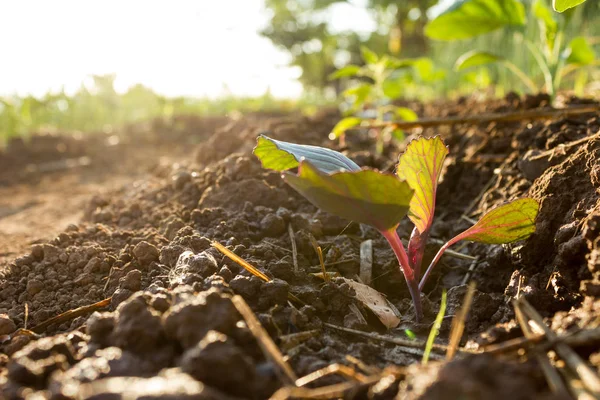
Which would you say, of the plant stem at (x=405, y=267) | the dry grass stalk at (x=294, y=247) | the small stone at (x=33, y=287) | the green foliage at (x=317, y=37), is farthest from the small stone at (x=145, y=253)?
the green foliage at (x=317, y=37)

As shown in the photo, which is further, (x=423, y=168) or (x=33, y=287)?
(x=33, y=287)

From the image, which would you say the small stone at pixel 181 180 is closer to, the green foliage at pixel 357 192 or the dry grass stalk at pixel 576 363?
the green foliage at pixel 357 192

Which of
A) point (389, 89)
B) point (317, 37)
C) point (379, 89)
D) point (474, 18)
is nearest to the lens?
point (474, 18)

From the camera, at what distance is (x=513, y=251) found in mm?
1440

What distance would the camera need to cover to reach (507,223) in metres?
1.24

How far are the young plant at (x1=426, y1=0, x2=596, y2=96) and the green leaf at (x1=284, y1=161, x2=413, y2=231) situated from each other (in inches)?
75.5

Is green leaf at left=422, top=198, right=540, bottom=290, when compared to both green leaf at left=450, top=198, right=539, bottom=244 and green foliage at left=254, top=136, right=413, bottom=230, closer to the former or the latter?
green leaf at left=450, top=198, right=539, bottom=244

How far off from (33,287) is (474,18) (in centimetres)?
265

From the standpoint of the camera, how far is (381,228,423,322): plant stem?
3.94 ft

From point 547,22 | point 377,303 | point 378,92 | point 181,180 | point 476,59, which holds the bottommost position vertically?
point 377,303

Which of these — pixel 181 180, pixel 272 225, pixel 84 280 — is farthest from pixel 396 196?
pixel 181 180

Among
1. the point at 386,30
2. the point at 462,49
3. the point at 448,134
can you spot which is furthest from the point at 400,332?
the point at 386,30

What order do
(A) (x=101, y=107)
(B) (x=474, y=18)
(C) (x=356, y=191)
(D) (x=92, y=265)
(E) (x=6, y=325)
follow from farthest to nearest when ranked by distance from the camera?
(A) (x=101, y=107) < (B) (x=474, y=18) < (D) (x=92, y=265) < (E) (x=6, y=325) < (C) (x=356, y=191)

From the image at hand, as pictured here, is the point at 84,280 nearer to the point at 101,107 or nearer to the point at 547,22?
the point at 547,22
